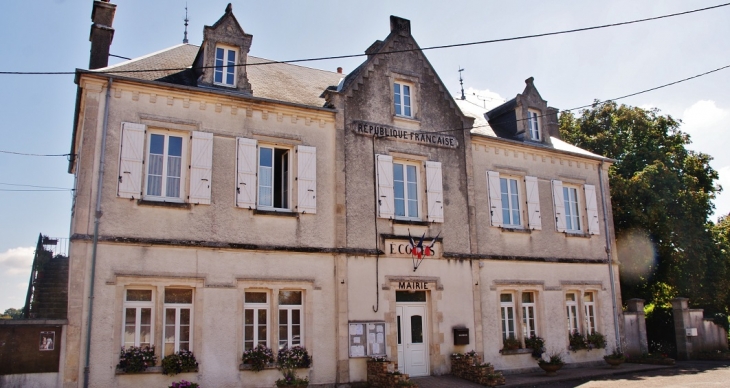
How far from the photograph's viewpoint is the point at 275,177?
45.5ft

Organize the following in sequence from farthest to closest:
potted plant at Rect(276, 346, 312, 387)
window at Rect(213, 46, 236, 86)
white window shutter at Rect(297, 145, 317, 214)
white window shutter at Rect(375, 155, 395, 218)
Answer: white window shutter at Rect(375, 155, 395, 218), window at Rect(213, 46, 236, 86), white window shutter at Rect(297, 145, 317, 214), potted plant at Rect(276, 346, 312, 387)

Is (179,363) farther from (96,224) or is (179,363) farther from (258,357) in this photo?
(96,224)

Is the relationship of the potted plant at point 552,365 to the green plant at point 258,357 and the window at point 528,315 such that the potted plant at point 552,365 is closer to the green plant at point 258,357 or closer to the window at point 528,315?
the window at point 528,315

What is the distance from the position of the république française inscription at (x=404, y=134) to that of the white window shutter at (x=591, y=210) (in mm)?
5238

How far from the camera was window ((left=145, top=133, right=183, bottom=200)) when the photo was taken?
1226cm

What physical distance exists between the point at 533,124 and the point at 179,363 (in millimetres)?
12535

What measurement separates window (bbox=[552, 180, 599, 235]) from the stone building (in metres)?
0.12

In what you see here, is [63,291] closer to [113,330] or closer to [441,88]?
[113,330]

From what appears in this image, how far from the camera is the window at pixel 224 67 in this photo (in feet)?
44.7


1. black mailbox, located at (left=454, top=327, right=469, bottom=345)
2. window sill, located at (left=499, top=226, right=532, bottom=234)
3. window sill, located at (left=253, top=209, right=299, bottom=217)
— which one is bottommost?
black mailbox, located at (left=454, top=327, right=469, bottom=345)

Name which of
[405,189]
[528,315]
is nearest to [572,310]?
[528,315]

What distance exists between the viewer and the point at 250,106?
13.4 m

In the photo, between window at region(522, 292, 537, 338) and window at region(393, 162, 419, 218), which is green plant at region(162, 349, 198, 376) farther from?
window at region(522, 292, 537, 338)

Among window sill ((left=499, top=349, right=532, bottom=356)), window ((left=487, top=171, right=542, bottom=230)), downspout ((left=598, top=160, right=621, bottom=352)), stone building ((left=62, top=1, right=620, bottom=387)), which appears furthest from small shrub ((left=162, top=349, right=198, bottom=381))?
downspout ((left=598, top=160, right=621, bottom=352))
